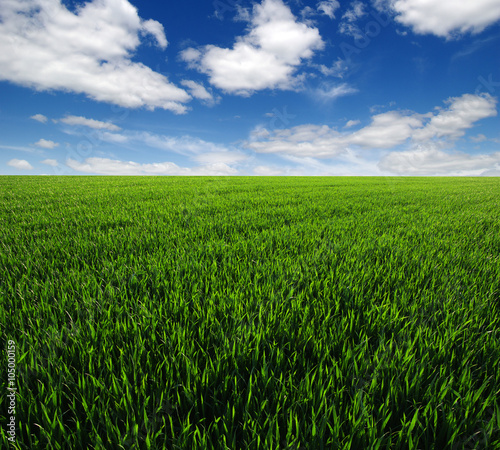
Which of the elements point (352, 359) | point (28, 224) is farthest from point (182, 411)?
point (28, 224)

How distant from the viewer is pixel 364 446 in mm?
Answer: 863

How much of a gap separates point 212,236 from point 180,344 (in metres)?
2.14

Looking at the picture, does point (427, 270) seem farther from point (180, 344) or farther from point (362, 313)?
point (180, 344)

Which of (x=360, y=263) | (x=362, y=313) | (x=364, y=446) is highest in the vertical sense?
(x=360, y=263)

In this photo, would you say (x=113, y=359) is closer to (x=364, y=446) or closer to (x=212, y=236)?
(x=364, y=446)

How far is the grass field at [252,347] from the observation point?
91 centimetres

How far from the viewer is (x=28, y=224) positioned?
3.88 meters

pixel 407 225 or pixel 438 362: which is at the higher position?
pixel 407 225

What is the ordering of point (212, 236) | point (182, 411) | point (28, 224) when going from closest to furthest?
point (182, 411)
point (212, 236)
point (28, 224)

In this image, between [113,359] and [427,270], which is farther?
[427,270]

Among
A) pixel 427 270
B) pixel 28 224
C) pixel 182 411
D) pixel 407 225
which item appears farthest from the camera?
→ pixel 407 225

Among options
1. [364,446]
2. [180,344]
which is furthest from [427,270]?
[180,344]

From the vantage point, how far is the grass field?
0.91m

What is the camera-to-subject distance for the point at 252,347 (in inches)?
52.0
